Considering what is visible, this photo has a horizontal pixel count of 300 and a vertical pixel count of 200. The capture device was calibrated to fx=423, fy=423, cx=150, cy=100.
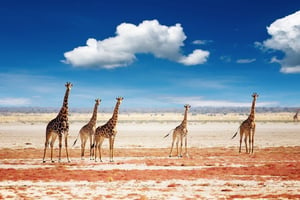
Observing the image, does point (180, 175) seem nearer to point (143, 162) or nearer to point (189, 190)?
point (189, 190)

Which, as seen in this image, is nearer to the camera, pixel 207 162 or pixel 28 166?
pixel 28 166

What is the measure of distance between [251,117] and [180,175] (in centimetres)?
1193

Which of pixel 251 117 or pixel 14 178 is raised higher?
pixel 251 117

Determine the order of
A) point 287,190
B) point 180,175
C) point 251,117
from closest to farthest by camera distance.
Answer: point 287,190, point 180,175, point 251,117

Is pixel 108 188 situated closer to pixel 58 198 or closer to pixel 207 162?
pixel 58 198

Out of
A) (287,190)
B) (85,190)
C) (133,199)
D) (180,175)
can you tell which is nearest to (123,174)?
(180,175)

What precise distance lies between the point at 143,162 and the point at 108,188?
7218mm

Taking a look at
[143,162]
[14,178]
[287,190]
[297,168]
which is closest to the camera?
[287,190]

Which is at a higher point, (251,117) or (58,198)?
(251,117)

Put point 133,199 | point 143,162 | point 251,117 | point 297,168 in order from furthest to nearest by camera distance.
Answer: point 251,117 → point 143,162 → point 297,168 → point 133,199

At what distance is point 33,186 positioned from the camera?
13.2 meters

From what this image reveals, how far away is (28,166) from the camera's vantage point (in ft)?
60.7

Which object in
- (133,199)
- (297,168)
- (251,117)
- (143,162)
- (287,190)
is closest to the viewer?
(133,199)

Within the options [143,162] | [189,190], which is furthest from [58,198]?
[143,162]
